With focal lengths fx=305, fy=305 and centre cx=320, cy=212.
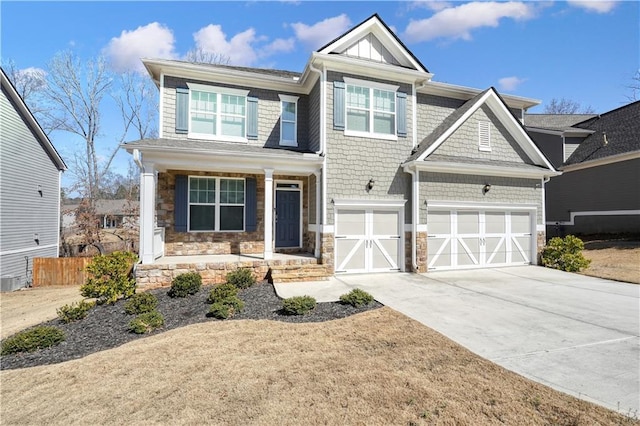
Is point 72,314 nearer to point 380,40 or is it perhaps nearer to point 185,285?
point 185,285

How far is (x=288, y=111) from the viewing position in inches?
439

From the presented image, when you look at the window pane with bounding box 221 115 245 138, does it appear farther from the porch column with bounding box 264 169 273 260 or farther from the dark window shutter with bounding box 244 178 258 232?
the porch column with bounding box 264 169 273 260

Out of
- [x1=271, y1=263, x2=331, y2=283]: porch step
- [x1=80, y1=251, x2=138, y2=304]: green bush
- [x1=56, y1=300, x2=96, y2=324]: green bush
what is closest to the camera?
[x1=56, y1=300, x2=96, y2=324]: green bush

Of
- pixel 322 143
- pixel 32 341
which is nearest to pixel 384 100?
pixel 322 143

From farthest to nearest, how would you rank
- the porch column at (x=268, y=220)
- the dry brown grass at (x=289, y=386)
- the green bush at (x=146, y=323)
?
the porch column at (x=268, y=220)
the green bush at (x=146, y=323)
the dry brown grass at (x=289, y=386)

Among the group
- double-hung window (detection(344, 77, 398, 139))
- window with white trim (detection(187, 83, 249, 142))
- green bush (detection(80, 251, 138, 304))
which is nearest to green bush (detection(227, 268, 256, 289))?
green bush (detection(80, 251, 138, 304))

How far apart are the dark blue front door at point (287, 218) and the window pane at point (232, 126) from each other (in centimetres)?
251

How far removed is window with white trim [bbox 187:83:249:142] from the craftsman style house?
0.11 ft

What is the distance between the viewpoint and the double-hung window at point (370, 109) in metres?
9.73

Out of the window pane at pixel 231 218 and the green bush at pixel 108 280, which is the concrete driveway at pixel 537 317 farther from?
the green bush at pixel 108 280

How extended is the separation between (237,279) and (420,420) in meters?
6.00

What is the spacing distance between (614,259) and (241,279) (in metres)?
13.7

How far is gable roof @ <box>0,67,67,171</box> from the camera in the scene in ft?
43.1

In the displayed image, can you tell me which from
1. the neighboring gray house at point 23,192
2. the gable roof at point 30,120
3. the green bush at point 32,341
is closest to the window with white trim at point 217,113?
the green bush at point 32,341
